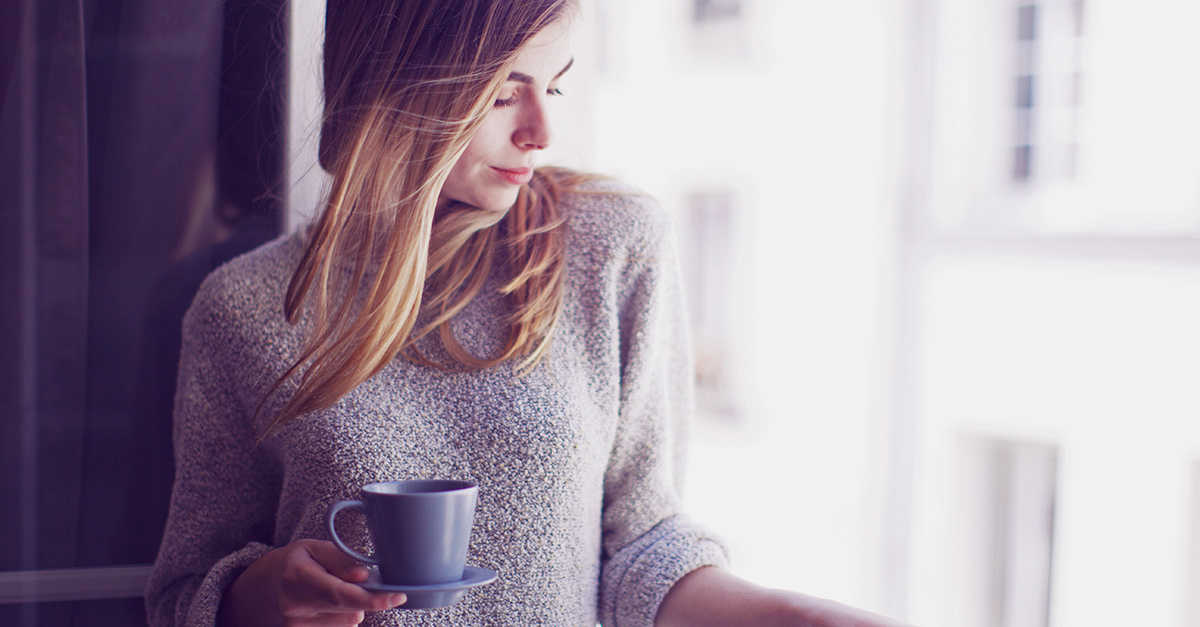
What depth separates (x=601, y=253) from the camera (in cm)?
84

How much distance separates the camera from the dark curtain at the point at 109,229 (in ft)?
2.98

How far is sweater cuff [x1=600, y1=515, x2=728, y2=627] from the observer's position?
776mm

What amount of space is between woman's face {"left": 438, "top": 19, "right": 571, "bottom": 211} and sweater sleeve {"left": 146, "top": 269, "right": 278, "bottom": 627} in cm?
29

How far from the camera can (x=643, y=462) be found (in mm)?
854

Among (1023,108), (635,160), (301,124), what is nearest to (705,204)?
(635,160)

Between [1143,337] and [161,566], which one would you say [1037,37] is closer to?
[1143,337]

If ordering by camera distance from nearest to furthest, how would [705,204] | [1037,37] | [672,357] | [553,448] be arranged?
1. [553,448]
2. [672,357]
3. [1037,37]
4. [705,204]

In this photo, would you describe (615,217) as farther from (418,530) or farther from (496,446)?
(418,530)

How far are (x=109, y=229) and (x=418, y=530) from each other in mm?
662

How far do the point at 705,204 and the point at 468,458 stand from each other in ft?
16.0

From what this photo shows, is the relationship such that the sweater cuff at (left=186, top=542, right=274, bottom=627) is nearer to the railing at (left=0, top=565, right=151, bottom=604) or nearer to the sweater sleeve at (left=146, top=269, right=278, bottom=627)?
the sweater sleeve at (left=146, top=269, right=278, bottom=627)

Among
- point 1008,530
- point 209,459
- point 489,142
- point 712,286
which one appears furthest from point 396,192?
point 712,286

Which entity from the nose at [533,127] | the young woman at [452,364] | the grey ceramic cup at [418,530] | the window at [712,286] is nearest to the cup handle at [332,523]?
the grey ceramic cup at [418,530]

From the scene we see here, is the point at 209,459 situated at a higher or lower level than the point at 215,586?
higher
